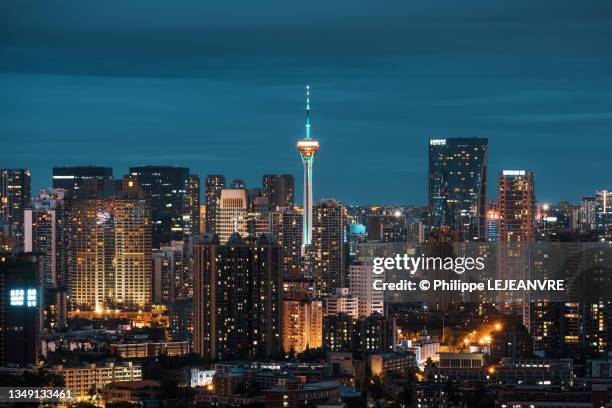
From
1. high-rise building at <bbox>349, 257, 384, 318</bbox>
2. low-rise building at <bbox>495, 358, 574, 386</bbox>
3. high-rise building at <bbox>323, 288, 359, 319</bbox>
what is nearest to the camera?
low-rise building at <bbox>495, 358, 574, 386</bbox>

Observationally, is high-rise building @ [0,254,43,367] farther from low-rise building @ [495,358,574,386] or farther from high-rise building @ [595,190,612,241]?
high-rise building @ [595,190,612,241]

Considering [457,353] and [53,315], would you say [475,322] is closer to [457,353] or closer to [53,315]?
[457,353]

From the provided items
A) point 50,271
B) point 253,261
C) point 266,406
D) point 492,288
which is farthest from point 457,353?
point 50,271

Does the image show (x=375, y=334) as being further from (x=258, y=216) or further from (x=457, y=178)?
(x=457, y=178)

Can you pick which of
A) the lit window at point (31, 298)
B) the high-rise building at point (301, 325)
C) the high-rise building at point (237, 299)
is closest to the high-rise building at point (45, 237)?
the high-rise building at point (237, 299)

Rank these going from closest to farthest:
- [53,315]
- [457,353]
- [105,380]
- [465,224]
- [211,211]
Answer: [105,380]
[457,353]
[53,315]
[465,224]
[211,211]

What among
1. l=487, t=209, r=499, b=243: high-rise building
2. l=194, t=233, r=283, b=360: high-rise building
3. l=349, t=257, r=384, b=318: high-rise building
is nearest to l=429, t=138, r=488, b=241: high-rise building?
l=487, t=209, r=499, b=243: high-rise building

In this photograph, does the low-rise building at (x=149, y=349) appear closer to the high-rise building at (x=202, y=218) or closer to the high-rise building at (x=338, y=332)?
the high-rise building at (x=338, y=332)
